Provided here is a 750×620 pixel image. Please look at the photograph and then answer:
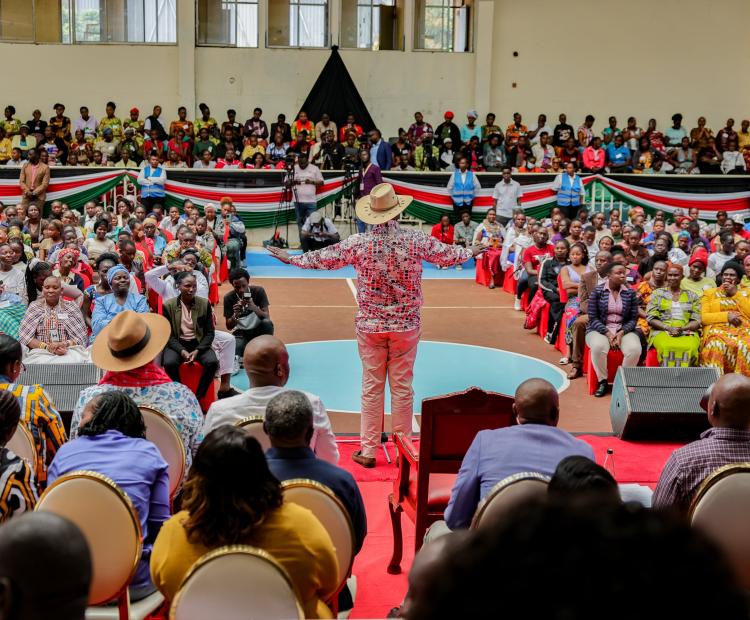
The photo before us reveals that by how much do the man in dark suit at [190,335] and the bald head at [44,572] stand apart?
550 cm

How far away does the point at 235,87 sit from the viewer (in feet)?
68.0

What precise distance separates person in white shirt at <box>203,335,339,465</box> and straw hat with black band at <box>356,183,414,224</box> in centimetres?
172

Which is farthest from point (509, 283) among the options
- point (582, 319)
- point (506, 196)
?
point (582, 319)

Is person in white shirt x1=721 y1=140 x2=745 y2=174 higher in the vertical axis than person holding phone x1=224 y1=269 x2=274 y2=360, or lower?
higher

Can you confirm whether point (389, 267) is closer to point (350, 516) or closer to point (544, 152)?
point (350, 516)

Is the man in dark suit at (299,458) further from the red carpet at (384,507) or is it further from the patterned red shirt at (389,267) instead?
the patterned red shirt at (389,267)

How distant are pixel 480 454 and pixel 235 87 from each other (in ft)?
60.4

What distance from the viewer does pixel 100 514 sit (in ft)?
9.68

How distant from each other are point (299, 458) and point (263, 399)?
1076 millimetres

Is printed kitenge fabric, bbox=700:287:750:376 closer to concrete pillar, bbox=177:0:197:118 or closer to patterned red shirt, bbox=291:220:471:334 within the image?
patterned red shirt, bbox=291:220:471:334

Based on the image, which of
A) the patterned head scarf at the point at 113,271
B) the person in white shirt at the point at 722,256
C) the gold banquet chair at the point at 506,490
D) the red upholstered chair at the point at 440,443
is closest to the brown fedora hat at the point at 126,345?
the red upholstered chair at the point at 440,443

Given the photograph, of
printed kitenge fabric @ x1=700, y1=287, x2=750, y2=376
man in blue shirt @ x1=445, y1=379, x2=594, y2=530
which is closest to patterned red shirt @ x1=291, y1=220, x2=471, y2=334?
man in blue shirt @ x1=445, y1=379, x2=594, y2=530

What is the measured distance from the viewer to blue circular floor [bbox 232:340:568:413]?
810 centimetres

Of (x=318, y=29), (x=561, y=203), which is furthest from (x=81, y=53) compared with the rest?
(x=561, y=203)
